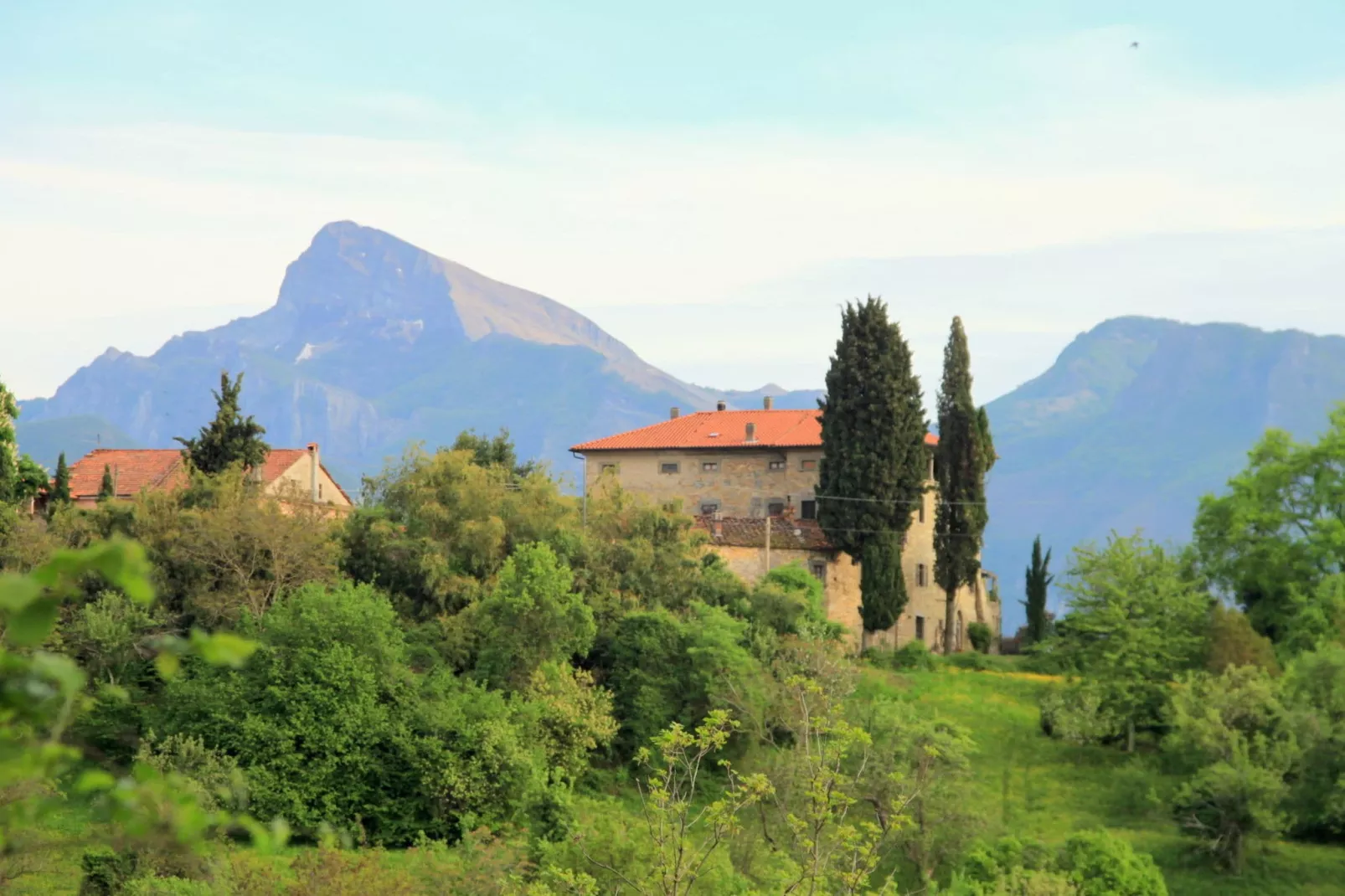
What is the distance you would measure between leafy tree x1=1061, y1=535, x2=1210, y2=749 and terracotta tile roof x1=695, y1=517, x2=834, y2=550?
9775 mm

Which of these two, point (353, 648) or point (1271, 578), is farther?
point (1271, 578)

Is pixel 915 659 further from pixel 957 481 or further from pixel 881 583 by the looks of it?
pixel 957 481

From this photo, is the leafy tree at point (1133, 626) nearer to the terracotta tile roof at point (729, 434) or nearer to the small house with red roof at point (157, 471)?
the terracotta tile roof at point (729, 434)

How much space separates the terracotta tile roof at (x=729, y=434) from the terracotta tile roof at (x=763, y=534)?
450cm

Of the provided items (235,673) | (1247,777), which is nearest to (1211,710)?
(1247,777)

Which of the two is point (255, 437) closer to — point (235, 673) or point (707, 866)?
point (235, 673)

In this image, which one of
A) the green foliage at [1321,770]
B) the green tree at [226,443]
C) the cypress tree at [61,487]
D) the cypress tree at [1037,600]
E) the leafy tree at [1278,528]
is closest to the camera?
the green foliage at [1321,770]

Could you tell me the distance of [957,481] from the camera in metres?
57.5

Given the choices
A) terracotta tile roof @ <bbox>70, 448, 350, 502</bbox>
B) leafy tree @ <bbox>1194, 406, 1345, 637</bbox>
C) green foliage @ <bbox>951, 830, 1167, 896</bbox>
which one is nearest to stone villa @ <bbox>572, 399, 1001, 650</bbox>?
leafy tree @ <bbox>1194, 406, 1345, 637</bbox>

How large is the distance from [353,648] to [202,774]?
5733 mm

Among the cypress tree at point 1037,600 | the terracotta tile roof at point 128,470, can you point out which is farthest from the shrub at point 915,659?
the terracotta tile roof at point 128,470

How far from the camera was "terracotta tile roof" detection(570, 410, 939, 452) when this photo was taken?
60500mm

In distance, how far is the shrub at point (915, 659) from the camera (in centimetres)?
5147

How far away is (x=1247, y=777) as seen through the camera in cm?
3716
